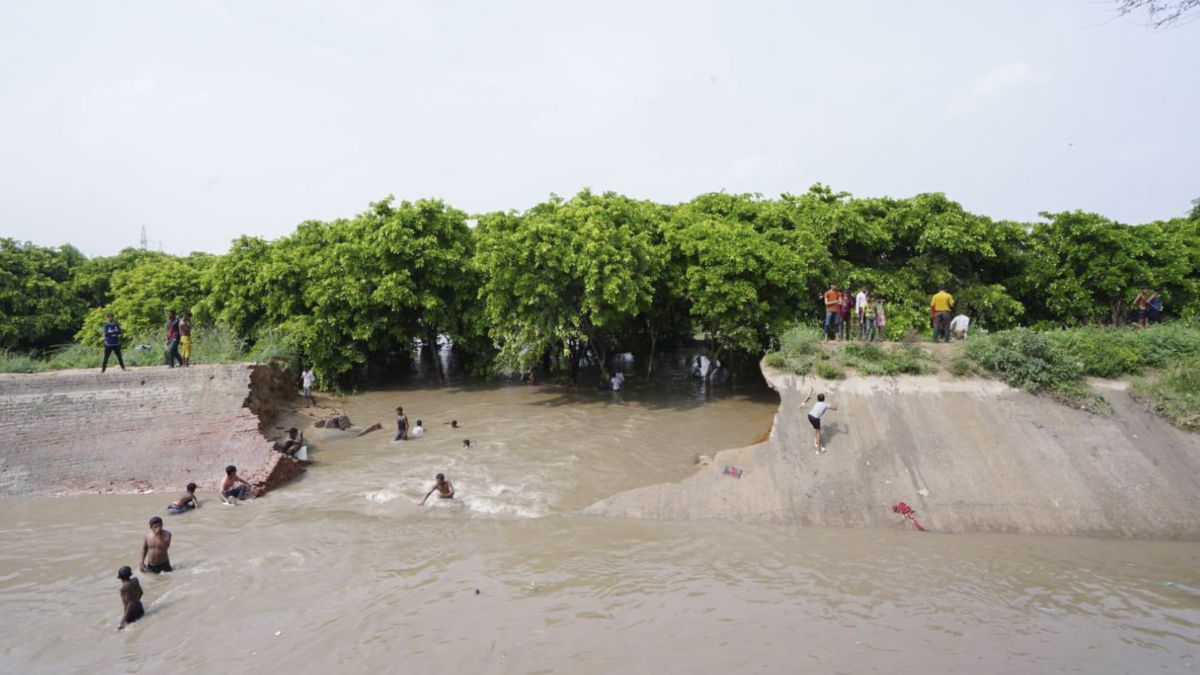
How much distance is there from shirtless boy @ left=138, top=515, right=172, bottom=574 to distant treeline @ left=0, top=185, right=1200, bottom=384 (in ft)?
37.1

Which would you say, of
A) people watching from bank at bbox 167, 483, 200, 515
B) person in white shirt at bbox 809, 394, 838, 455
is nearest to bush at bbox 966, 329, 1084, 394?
person in white shirt at bbox 809, 394, 838, 455

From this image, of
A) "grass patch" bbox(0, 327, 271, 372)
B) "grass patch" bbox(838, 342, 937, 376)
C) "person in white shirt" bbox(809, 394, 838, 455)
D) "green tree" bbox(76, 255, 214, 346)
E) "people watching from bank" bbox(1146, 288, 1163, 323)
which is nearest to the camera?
"person in white shirt" bbox(809, 394, 838, 455)

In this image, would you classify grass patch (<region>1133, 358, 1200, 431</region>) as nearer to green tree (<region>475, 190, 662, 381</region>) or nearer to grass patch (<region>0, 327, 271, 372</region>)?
green tree (<region>475, 190, 662, 381</region>)

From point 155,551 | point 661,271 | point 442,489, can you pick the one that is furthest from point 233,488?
point 661,271

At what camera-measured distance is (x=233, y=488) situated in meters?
12.8

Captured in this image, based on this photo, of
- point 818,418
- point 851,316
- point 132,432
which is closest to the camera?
point 818,418

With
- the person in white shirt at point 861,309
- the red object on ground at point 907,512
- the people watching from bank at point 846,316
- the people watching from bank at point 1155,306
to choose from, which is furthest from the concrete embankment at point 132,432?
the people watching from bank at point 1155,306

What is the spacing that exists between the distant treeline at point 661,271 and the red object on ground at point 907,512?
731cm

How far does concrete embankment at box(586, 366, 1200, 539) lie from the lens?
36.3 feet

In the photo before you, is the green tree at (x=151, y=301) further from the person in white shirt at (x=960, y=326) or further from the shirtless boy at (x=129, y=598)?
the person in white shirt at (x=960, y=326)

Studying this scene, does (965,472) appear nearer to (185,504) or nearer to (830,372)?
(830,372)

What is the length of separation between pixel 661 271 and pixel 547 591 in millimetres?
12901

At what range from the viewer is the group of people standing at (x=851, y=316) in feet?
54.4

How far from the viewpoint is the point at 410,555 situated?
10.1 metres
